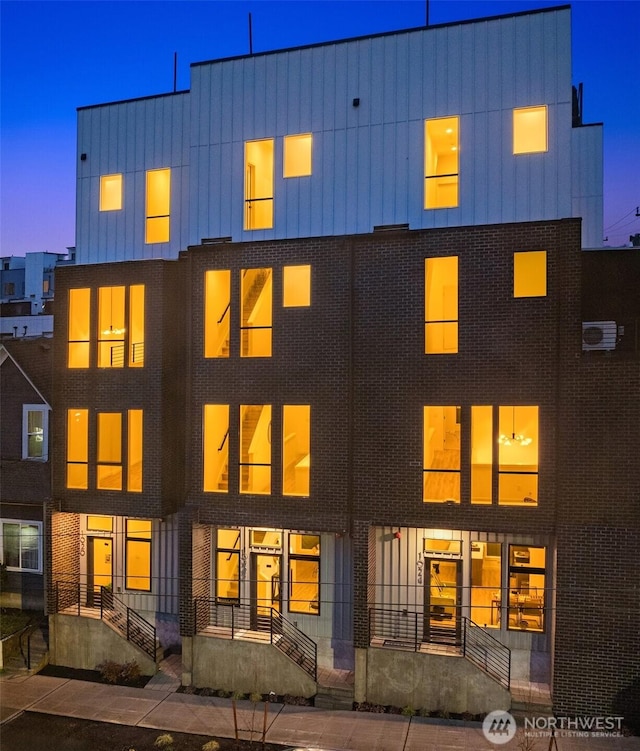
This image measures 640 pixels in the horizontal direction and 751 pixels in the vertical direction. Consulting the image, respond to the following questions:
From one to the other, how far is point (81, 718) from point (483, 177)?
15474mm

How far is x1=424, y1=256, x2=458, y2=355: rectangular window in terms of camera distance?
14328mm

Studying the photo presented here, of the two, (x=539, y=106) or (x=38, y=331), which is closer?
(x=539, y=106)

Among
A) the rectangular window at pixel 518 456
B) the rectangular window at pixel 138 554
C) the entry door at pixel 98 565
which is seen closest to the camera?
the rectangular window at pixel 518 456

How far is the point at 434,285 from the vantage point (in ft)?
48.0

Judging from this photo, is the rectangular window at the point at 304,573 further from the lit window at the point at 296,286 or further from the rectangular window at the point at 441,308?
the lit window at the point at 296,286

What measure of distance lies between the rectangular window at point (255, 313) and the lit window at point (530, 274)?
582 cm

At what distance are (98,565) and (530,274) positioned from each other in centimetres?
1407

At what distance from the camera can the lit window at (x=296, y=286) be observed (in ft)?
50.0

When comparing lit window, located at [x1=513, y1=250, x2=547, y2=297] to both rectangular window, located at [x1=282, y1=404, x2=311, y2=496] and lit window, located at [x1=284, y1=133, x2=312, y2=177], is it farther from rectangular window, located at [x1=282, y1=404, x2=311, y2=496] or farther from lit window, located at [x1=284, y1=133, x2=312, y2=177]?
lit window, located at [x1=284, y1=133, x2=312, y2=177]

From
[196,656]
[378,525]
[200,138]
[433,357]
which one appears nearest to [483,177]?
[433,357]

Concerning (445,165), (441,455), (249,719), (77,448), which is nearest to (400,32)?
(445,165)

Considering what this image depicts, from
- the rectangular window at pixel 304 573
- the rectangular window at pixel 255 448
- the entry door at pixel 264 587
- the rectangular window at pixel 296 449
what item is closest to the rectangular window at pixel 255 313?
the rectangular window at pixel 255 448

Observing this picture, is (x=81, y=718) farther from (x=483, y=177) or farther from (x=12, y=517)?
(x=483, y=177)

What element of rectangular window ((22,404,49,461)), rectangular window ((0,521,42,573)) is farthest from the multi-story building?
rectangular window ((0,521,42,573))
